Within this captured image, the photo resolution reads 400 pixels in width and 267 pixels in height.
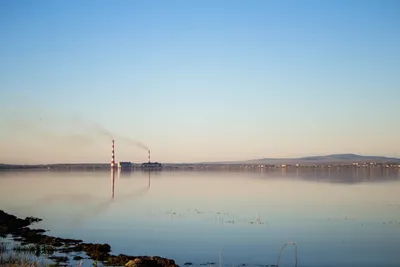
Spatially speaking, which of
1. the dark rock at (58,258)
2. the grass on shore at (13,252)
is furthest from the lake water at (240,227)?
the grass on shore at (13,252)

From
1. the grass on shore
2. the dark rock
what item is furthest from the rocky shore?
the grass on shore

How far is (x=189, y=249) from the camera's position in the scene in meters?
19.3

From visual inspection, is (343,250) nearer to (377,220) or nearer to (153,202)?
(377,220)

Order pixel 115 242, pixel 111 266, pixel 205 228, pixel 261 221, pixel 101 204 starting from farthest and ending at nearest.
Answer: pixel 101 204
pixel 261 221
pixel 205 228
pixel 115 242
pixel 111 266

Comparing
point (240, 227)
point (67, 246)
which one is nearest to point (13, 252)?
point (67, 246)

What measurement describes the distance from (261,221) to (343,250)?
7914 millimetres

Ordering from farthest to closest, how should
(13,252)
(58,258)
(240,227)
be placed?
(240,227), (13,252), (58,258)

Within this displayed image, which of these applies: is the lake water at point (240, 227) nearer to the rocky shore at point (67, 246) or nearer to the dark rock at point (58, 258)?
the rocky shore at point (67, 246)

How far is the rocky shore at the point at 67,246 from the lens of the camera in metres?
16.0

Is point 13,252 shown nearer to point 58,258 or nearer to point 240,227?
point 58,258

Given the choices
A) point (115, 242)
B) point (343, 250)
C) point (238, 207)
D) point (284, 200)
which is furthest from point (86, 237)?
point (284, 200)

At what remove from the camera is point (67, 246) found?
63.9 feet

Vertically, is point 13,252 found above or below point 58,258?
above

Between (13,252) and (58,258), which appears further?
(13,252)
